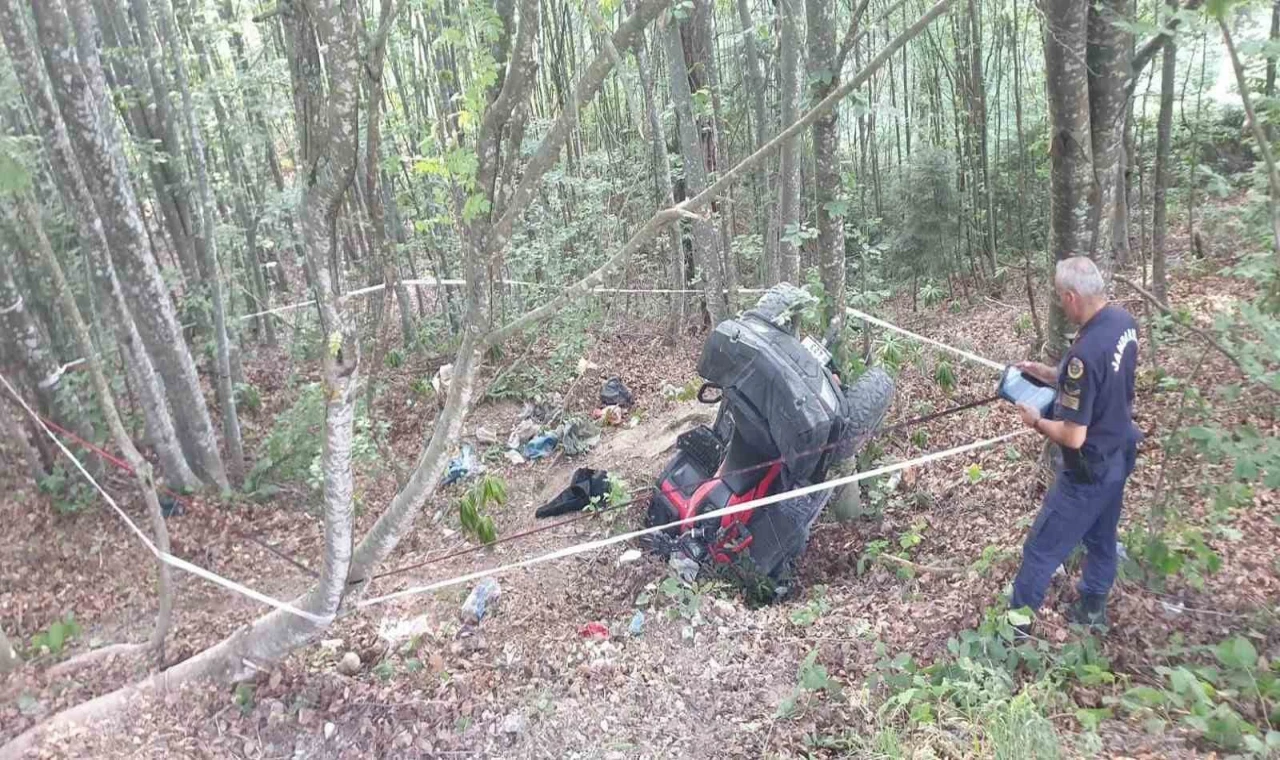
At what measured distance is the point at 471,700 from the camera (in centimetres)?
364

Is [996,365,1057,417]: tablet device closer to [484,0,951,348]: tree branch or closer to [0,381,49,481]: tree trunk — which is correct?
[484,0,951,348]: tree branch

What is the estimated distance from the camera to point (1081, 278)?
3258 millimetres

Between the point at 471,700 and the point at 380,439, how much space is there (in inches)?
137

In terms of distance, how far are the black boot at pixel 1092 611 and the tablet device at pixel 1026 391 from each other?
0.87 metres

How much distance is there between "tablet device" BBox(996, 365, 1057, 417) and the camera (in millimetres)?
3523

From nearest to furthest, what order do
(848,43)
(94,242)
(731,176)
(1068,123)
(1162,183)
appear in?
1. (731,176)
2. (1068,123)
3. (848,43)
4. (94,242)
5. (1162,183)

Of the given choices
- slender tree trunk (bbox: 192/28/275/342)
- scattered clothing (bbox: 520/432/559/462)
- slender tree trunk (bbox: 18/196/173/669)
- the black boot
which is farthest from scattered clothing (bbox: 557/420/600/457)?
slender tree trunk (bbox: 192/28/275/342)

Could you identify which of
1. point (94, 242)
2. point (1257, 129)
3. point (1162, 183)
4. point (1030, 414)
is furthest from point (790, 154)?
point (94, 242)

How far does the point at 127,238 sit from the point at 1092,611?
6.74 metres

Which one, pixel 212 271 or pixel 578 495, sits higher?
pixel 212 271

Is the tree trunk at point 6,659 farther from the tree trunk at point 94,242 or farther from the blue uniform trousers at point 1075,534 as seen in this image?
the blue uniform trousers at point 1075,534

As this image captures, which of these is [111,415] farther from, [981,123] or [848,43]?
[981,123]

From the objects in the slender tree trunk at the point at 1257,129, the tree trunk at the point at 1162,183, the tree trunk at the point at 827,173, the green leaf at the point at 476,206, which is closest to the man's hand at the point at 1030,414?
the slender tree trunk at the point at 1257,129

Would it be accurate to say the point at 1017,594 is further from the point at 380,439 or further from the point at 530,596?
the point at 380,439
